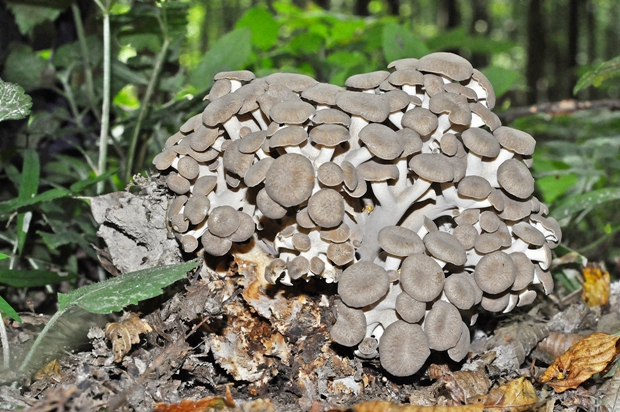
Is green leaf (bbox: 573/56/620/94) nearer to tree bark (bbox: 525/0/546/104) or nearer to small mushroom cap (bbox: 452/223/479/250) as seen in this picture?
small mushroom cap (bbox: 452/223/479/250)

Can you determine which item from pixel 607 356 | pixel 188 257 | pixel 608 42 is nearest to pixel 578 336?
pixel 607 356

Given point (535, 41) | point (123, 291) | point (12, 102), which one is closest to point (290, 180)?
point (123, 291)

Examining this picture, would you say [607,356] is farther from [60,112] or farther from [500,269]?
[60,112]

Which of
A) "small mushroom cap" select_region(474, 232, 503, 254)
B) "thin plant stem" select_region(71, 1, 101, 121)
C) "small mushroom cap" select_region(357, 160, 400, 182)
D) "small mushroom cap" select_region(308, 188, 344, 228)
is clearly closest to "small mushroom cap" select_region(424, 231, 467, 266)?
"small mushroom cap" select_region(474, 232, 503, 254)

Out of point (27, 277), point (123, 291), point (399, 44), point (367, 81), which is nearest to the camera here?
point (123, 291)

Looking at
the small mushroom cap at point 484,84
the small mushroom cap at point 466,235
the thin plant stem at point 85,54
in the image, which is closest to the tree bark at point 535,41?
the small mushroom cap at point 484,84

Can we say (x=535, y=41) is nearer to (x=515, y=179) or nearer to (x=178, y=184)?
(x=515, y=179)

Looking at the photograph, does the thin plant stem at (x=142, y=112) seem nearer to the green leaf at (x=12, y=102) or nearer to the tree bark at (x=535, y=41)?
the green leaf at (x=12, y=102)

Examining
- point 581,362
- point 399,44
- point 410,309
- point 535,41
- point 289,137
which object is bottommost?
point 535,41
